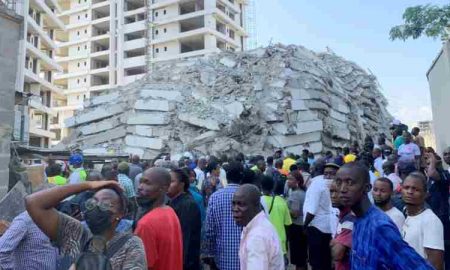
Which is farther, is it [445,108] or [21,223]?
[445,108]

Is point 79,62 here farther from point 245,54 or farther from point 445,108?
point 445,108

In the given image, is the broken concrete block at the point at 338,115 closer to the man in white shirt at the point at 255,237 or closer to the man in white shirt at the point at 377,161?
the man in white shirt at the point at 377,161

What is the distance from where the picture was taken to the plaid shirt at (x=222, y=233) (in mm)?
3926

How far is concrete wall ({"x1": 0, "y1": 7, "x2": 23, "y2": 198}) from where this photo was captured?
591 centimetres

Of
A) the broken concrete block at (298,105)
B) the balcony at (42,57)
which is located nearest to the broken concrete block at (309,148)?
the broken concrete block at (298,105)

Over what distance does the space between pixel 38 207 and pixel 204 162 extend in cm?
705

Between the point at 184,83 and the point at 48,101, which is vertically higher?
the point at 48,101

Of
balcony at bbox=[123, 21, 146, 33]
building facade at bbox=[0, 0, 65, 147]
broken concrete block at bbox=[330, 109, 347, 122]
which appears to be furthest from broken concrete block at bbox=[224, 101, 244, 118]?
balcony at bbox=[123, 21, 146, 33]

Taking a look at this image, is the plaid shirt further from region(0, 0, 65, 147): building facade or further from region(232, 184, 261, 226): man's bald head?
region(0, 0, 65, 147): building facade

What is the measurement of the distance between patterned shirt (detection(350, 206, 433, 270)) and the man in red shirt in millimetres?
1251

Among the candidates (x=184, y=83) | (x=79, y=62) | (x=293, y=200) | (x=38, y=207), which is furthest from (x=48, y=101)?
(x=38, y=207)

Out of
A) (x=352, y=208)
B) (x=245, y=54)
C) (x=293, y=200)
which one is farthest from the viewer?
(x=245, y=54)

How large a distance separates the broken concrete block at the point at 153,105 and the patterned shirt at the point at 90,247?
18041 millimetres

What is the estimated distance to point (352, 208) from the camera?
2.23m
